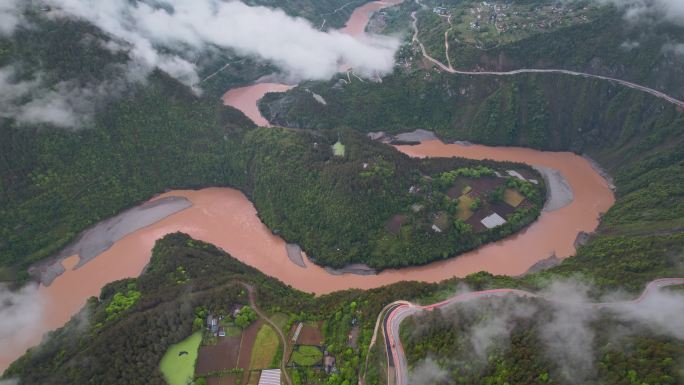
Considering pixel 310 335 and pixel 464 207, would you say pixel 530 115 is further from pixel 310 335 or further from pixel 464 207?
pixel 310 335

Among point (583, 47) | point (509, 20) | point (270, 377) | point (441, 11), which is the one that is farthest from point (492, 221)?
point (441, 11)

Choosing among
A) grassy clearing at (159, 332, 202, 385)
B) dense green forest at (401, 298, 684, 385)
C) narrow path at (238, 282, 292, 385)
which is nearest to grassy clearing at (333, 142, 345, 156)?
narrow path at (238, 282, 292, 385)

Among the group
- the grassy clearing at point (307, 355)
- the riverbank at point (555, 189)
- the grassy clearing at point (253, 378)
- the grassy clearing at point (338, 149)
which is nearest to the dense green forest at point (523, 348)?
the grassy clearing at point (307, 355)

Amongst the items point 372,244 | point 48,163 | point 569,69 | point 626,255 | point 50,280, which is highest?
point 569,69

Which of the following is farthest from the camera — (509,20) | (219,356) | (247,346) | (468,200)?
(509,20)

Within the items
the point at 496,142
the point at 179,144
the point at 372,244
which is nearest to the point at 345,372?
the point at 372,244

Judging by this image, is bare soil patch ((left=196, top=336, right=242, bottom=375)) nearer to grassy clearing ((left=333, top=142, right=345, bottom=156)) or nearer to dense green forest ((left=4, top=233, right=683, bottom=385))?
dense green forest ((left=4, top=233, right=683, bottom=385))

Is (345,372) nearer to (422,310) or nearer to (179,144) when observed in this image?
(422,310)
